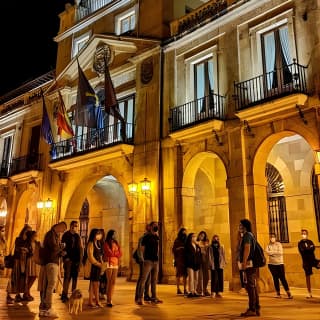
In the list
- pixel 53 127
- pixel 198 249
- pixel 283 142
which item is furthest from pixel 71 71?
pixel 198 249

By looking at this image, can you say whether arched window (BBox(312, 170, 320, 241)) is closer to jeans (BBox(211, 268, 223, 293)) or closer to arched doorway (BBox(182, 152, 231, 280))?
arched doorway (BBox(182, 152, 231, 280))

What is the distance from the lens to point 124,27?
18.8m

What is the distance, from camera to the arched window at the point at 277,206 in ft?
45.6

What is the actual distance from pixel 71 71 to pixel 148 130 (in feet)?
22.0

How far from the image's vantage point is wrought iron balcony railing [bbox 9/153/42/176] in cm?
2005

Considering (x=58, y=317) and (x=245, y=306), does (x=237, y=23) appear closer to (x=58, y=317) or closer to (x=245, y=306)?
(x=245, y=306)

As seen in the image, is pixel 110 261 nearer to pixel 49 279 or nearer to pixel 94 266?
pixel 94 266

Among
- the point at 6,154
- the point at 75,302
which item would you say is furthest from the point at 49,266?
the point at 6,154

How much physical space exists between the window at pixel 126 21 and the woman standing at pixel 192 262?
11563 millimetres

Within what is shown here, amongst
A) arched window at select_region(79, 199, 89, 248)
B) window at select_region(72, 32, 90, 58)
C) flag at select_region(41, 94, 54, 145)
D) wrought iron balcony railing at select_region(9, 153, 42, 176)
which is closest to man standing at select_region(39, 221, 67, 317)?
flag at select_region(41, 94, 54, 145)

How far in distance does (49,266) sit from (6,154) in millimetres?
17554

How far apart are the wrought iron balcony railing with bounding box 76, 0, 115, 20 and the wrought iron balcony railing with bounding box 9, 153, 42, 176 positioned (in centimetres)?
776

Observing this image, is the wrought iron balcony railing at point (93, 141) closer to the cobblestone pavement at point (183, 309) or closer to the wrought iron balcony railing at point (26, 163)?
the wrought iron balcony railing at point (26, 163)

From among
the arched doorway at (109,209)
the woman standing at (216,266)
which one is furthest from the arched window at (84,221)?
the woman standing at (216,266)
